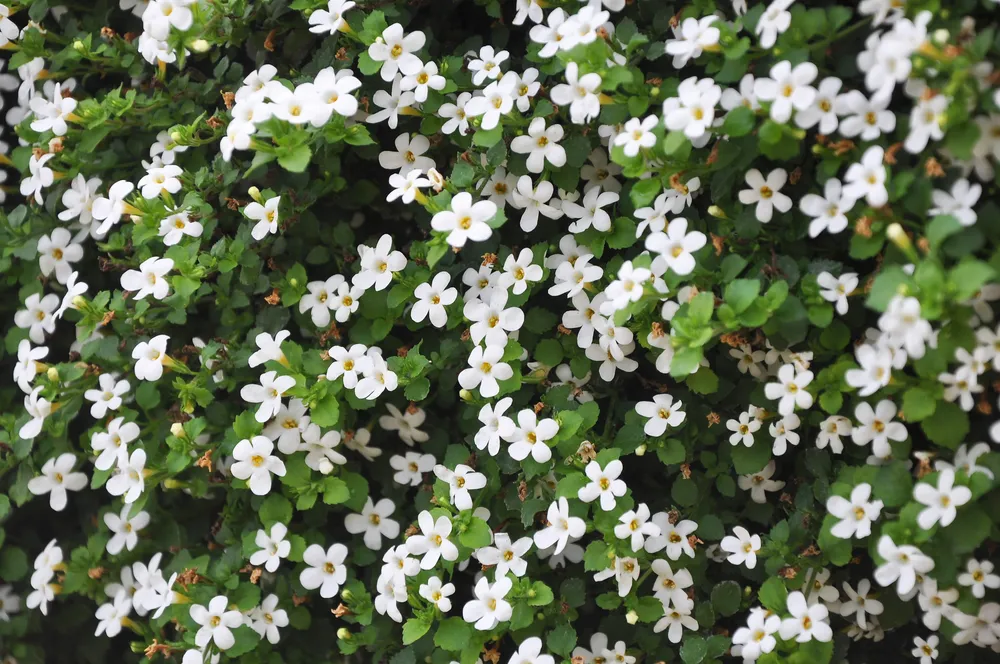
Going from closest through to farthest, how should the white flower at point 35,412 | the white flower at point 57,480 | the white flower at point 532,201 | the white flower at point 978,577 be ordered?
1. the white flower at point 978,577
2. the white flower at point 532,201
3. the white flower at point 35,412
4. the white flower at point 57,480

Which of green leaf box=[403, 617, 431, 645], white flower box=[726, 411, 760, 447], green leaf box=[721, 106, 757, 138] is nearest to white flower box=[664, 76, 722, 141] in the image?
green leaf box=[721, 106, 757, 138]

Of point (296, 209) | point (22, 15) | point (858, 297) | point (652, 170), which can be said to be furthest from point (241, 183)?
point (858, 297)

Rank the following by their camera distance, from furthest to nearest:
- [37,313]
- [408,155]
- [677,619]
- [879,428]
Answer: [37,313], [408,155], [677,619], [879,428]

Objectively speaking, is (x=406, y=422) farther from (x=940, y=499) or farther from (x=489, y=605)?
(x=940, y=499)

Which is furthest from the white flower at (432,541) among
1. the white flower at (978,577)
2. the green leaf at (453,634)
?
the white flower at (978,577)

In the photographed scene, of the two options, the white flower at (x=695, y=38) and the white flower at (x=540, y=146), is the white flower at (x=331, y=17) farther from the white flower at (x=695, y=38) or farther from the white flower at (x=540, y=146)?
the white flower at (x=695, y=38)

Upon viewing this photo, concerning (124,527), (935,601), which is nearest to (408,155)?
(124,527)
